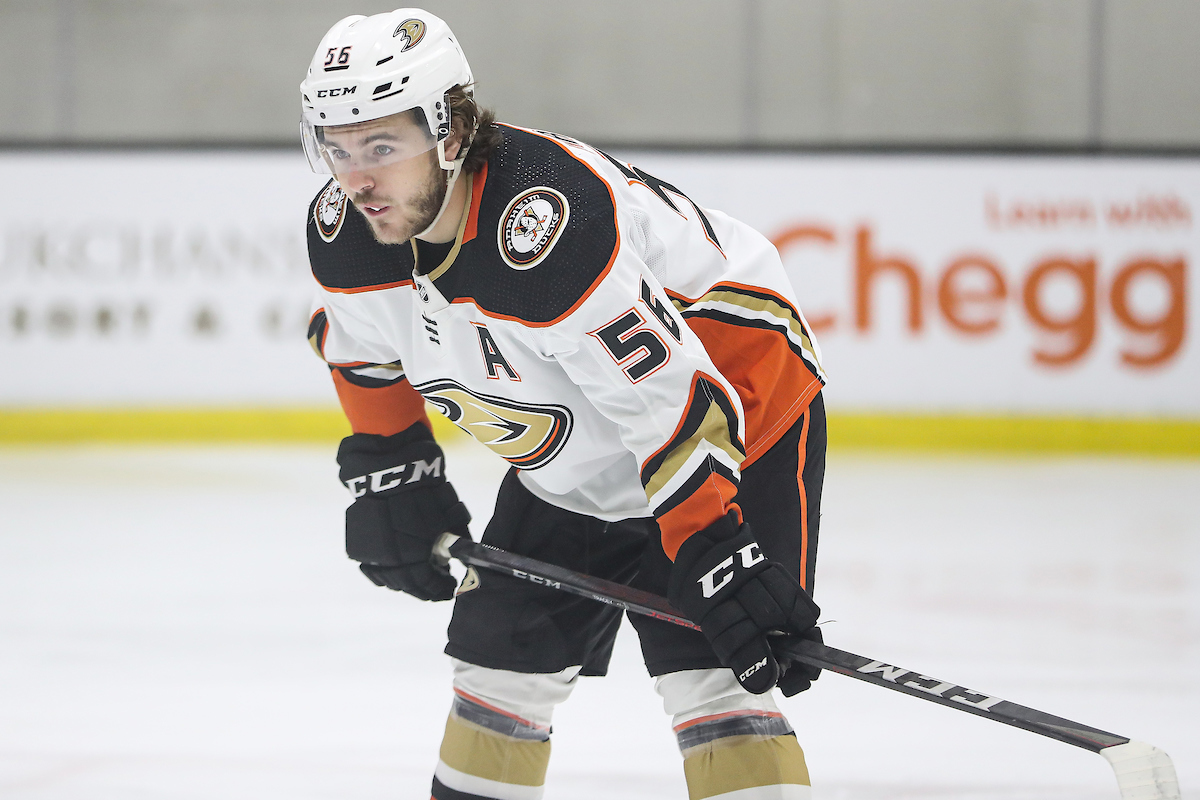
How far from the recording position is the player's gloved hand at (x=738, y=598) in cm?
139

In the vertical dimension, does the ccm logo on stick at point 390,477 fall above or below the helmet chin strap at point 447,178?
below

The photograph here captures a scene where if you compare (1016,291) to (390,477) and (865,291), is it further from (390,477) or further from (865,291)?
(390,477)

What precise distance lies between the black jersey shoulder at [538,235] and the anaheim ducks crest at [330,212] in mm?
229

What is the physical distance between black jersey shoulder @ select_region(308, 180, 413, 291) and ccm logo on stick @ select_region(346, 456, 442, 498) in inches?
11.4

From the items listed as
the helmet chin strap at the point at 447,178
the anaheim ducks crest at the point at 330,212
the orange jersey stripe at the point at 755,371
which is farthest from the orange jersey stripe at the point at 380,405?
the orange jersey stripe at the point at 755,371

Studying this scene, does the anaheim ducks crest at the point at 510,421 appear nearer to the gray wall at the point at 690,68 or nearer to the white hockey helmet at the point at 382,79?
the white hockey helmet at the point at 382,79

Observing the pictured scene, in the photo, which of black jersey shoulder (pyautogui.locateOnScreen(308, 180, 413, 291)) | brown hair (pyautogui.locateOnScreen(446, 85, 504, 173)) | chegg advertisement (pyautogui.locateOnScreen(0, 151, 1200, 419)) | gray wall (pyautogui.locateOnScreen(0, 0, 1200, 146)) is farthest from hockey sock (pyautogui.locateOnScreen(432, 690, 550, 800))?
gray wall (pyautogui.locateOnScreen(0, 0, 1200, 146))

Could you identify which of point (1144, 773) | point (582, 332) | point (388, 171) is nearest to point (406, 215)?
point (388, 171)

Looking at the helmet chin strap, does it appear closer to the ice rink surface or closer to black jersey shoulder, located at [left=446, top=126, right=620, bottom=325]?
black jersey shoulder, located at [left=446, top=126, right=620, bottom=325]

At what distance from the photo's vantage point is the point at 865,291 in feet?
20.8

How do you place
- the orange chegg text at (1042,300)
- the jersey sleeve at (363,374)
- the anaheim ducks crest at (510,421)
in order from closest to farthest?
the anaheim ducks crest at (510,421)
the jersey sleeve at (363,374)
the orange chegg text at (1042,300)

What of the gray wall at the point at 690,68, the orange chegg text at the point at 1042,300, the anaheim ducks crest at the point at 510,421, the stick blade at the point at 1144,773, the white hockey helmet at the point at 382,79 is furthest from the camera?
the gray wall at the point at 690,68

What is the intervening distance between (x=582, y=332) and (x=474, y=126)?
0.33 metres

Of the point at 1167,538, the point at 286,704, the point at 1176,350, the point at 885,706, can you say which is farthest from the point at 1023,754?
the point at 1176,350
